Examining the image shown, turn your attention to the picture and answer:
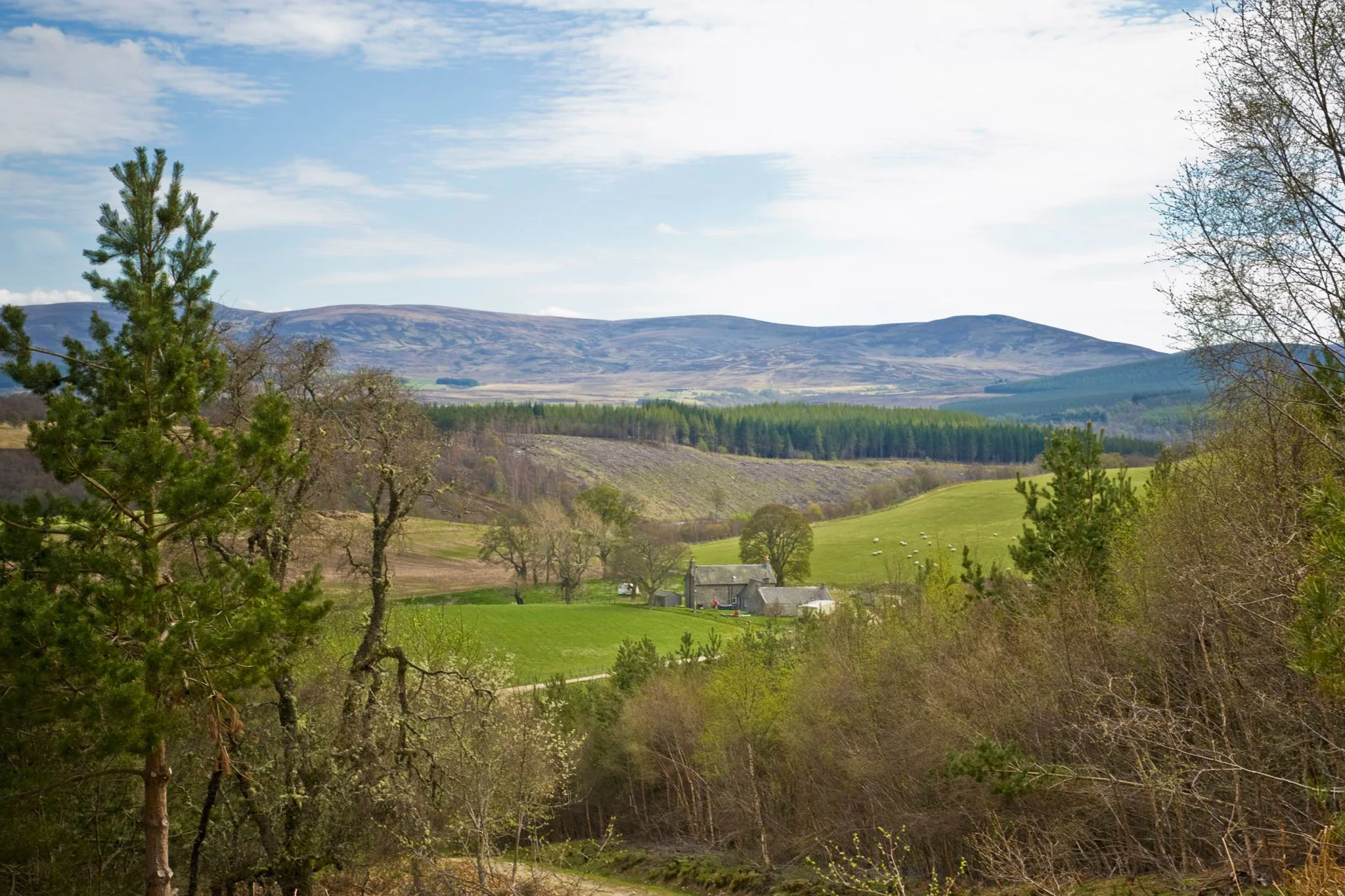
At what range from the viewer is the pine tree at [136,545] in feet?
38.3

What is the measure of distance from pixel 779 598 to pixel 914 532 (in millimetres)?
22302

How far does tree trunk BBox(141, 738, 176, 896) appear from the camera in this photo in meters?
13.0

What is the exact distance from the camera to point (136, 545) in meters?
12.9

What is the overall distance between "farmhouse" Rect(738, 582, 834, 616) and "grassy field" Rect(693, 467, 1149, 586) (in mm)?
2904

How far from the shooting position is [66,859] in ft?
50.2

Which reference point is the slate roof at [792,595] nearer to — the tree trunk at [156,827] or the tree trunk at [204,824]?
the tree trunk at [204,824]

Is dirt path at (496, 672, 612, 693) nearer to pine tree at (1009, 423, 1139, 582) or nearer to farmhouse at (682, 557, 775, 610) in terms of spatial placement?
pine tree at (1009, 423, 1139, 582)

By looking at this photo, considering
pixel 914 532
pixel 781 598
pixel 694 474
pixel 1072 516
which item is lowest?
pixel 781 598

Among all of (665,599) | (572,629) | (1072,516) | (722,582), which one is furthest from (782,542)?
(1072,516)

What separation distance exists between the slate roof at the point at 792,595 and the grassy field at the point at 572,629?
4.55m

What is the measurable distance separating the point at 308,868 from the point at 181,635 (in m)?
7.73

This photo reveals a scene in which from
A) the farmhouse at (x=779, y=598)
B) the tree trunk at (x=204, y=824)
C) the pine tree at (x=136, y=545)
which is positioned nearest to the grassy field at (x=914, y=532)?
the farmhouse at (x=779, y=598)

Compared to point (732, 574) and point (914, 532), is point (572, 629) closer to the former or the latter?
point (732, 574)

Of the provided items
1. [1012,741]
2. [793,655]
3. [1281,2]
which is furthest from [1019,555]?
[1281,2]
